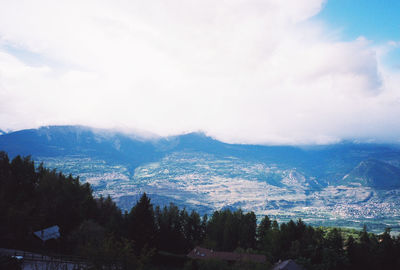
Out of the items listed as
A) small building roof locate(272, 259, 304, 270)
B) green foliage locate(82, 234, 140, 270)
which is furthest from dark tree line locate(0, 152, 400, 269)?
green foliage locate(82, 234, 140, 270)

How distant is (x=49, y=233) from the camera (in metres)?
60.3

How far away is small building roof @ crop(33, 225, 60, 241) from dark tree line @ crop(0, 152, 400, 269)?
1270 mm

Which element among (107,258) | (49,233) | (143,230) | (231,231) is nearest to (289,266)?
(143,230)

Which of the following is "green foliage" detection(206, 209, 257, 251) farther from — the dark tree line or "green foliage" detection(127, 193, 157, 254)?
"green foliage" detection(127, 193, 157, 254)

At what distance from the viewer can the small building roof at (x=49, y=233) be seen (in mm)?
57969

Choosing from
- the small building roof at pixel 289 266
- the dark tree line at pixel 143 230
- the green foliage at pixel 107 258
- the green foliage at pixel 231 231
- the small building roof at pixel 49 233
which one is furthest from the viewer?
the green foliage at pixel 231 231

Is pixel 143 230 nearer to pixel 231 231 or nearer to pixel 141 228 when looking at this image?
pixel 141 228

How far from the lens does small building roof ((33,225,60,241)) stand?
57969mm

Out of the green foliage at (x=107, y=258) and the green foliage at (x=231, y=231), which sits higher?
the green foliage at (x=107, y=258)

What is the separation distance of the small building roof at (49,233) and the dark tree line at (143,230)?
1270 millimetres

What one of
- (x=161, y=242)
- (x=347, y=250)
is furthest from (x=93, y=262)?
(x=347, y=250)

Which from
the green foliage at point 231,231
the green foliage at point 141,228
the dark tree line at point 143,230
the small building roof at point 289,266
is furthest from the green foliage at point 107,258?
the green foliage at point 231,231

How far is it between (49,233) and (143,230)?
1857 centimetres

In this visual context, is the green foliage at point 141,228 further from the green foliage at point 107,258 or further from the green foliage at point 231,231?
the green foliage at point 231,231
